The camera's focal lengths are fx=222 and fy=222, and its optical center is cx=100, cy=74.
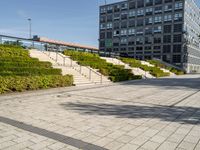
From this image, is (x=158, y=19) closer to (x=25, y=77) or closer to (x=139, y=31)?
(x=139, y=31)

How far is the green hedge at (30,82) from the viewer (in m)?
12.7

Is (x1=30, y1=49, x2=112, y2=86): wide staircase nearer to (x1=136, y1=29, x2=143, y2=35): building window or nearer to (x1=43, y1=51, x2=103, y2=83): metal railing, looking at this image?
(x1=43, y1=51, x2=103, y2=83): metal railing

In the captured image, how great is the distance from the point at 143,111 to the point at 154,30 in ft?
220

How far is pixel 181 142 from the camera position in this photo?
559 cm

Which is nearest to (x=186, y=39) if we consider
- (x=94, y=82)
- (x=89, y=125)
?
(x=94, y=82)

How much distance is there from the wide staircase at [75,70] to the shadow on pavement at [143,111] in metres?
8.91

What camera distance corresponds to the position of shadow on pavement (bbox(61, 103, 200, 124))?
26.5 ft

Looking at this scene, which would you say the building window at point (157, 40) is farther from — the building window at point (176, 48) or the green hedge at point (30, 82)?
the green hedge at point (30, 82)

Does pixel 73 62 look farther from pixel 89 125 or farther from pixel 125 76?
pixel 89 125

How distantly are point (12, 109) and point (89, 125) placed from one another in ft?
12.1

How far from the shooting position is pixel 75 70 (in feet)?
72.7

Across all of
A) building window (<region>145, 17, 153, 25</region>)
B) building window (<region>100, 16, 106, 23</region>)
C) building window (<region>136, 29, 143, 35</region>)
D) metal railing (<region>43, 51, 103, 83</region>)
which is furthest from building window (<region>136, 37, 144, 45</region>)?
metal railing (<region>43, 51, 103, 83</region>)

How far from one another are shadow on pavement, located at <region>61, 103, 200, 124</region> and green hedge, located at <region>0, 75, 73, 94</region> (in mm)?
4576

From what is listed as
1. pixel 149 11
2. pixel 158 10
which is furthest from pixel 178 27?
pixel 149 11
